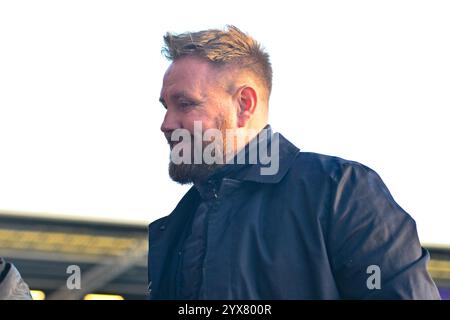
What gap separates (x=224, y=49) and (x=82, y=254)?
8.95 meters

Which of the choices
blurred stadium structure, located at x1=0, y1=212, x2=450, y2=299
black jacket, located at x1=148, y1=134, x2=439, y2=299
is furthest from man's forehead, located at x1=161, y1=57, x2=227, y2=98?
blurred stadium structure, located at x1=0, y1=212, x2=450, y2=299

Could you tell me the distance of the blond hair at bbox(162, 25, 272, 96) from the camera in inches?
137

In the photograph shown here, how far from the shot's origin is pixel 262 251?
2.99 metres

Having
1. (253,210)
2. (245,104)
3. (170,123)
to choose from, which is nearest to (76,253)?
(245,104)

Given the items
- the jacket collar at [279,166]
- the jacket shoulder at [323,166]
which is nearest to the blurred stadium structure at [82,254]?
the jacket collar at [279,166]

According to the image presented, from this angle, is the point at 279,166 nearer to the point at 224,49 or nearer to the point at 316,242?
the point at 316,242

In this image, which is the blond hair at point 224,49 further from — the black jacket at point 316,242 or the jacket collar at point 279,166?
the black jacket at point 316,242

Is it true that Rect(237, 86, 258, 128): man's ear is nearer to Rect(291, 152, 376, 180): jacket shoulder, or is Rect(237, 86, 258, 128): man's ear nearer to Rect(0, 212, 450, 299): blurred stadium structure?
Rect(291, 152, 376, 180): jacket shoulder

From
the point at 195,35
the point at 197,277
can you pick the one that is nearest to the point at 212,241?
the point at 197,277

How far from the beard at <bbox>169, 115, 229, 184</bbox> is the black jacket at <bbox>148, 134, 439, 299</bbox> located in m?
0.22

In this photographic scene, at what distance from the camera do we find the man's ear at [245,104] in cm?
351

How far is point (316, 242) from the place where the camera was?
296cm

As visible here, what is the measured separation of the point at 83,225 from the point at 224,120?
27.6 feet

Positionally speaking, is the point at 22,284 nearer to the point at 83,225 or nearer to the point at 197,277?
the point at 197,277
